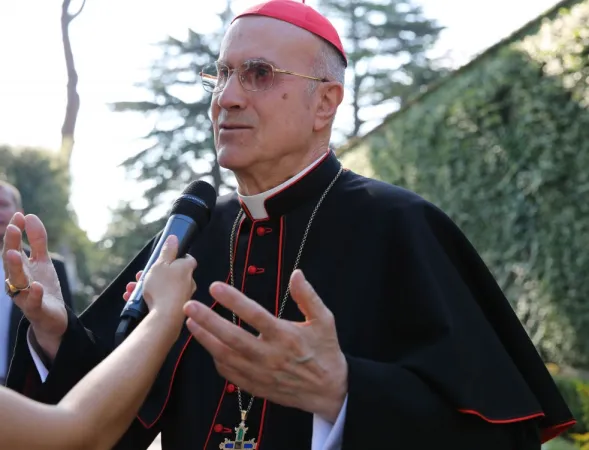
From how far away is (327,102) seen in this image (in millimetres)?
3283

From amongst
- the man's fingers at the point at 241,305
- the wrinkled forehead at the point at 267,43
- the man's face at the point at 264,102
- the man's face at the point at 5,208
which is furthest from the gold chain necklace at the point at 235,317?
the man's face at the point at 5,208

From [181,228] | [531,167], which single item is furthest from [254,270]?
[531,167]

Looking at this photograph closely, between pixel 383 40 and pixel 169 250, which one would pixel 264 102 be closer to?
pixel 169 250

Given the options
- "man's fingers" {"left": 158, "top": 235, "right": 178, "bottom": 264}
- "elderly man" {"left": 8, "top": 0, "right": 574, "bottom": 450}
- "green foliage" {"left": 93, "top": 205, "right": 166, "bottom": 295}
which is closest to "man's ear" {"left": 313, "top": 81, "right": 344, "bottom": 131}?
"elderly man" {"left": 8, "top": 0, "right": 574, "bottom": 450}

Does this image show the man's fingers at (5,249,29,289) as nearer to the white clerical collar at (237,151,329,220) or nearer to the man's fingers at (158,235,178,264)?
the man's fingers at (158,235,178,264)

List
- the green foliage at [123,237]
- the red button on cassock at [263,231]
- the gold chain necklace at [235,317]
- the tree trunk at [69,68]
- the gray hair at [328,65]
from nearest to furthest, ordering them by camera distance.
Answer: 1. the gold chain necklace at [235,317]
2. the red button on cassock at [263,231]
3. the gray hair at [328,65]
4. the tree trunk at [69,68]
5. the green foliage at [123,237]

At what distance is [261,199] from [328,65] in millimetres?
609

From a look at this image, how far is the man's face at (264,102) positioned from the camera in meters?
3.02

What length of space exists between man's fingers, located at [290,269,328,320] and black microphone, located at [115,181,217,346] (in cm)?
55

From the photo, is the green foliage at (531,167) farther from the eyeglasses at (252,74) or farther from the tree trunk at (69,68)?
the tree trunk at (69,68)

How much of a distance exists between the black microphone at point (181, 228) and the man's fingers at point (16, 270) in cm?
41

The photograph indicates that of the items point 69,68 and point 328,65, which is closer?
point 328,65

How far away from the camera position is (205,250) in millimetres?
3221

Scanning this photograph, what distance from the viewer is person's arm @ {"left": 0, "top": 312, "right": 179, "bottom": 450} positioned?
1.69 m
